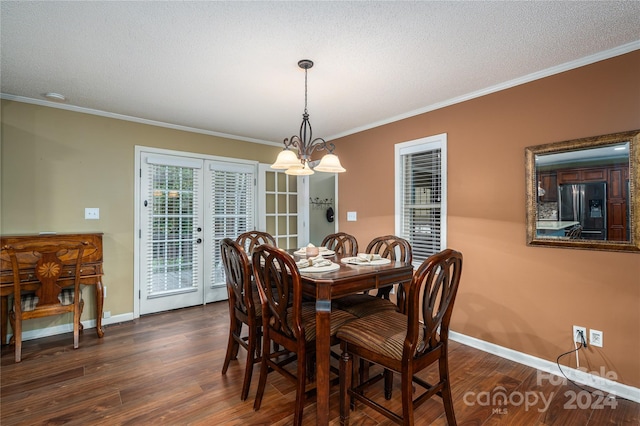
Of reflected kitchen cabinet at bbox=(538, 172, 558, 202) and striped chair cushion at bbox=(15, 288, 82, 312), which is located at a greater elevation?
reflected kitchen cabinet at bbox=(538, 172, 558, 202)

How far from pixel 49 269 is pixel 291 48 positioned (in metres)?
2.83

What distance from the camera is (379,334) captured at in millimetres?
1645

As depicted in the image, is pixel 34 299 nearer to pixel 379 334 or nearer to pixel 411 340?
pixel 379 334

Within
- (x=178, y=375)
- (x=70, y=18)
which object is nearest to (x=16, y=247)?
(x=178, y=375)

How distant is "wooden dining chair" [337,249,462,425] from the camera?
143 cm

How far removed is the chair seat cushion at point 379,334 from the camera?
155 cm

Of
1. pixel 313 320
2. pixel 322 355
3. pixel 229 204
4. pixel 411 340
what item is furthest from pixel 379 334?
pixel 229 204

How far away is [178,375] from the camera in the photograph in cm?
234

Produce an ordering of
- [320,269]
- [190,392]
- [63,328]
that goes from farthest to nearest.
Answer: [63,328] → [190,392] → [320,269]

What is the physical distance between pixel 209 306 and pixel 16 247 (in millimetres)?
2118

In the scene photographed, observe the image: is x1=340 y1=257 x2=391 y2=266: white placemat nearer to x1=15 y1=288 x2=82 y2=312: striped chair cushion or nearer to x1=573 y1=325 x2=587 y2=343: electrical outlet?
x1=573 y1=325 x2=587 y2=343: electrical outlet

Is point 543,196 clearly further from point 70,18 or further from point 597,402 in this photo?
point 70,18

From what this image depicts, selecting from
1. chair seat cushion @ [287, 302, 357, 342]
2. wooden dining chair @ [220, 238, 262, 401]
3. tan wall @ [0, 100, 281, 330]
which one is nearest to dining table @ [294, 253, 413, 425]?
chair seat cushion @ [287, 302, 357, 342]

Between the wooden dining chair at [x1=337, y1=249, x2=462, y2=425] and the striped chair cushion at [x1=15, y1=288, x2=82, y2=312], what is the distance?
9.12 feet
